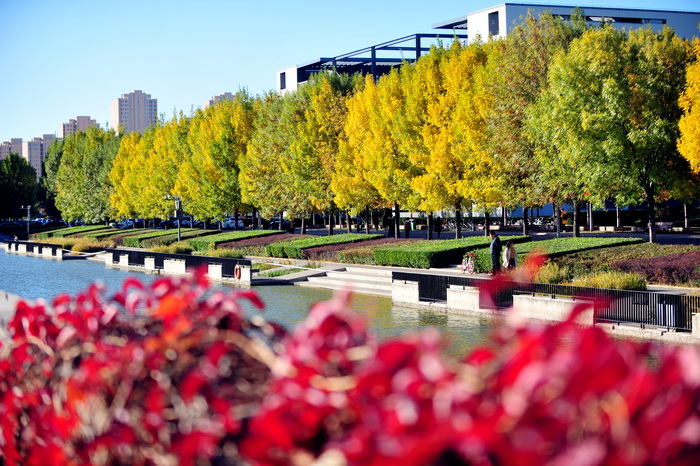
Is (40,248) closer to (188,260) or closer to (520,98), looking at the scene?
(188,260)

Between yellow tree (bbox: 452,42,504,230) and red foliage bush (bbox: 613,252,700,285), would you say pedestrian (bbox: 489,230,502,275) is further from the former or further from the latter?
yellow tree (bbox: 452,42,504,230)

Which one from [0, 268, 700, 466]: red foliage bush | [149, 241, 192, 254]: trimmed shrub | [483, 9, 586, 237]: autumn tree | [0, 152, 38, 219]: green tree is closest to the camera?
[0, 268, 700, 466]: red foliage bush

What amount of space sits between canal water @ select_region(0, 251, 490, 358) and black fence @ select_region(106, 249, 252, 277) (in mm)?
1090

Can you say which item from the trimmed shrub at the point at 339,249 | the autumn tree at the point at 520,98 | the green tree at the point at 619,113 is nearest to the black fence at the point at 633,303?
the green tree at the point at 619,113

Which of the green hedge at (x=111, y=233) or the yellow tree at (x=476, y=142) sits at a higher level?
the yellow tree at (x=476, y=142)

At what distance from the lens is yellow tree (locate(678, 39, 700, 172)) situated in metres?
23.8

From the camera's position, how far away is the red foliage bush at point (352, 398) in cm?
217

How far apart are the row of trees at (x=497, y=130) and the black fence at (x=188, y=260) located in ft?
31.3

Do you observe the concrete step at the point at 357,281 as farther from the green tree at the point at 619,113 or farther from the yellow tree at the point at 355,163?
the yellow tree at the point at 355,163

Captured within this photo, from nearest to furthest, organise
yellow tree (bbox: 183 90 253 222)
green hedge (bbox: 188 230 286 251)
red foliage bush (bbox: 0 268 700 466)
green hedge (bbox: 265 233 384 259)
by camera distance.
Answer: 1. red foliage bush (bbox: 0 268 700 466)
2. green hedge (bbox: 265 233 384 259)
3. green hedge (bbox: 188 230 286 251)
4. yellow tree (bbox: 183 90 253 222)

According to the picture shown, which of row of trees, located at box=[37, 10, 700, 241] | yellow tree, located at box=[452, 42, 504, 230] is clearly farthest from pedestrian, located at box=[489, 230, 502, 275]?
yellow tree, located at box=[452, 42, 504, 230]

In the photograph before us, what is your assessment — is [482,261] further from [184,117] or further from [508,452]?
[184,117]

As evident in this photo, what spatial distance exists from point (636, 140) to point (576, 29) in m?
8.28

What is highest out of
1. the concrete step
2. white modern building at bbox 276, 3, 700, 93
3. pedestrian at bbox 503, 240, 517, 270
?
white modern building at bbox 276, 3, 700, 93
